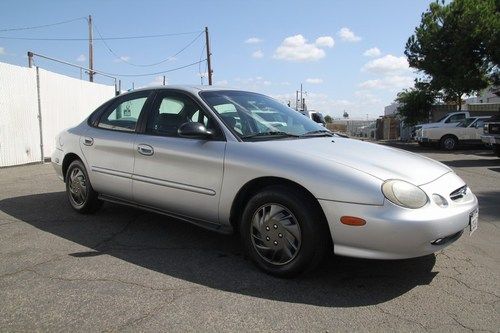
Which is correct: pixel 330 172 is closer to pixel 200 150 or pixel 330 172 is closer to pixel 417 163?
pixel 417 163

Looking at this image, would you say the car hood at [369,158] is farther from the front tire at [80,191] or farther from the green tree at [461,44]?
the green tree at [461,44]

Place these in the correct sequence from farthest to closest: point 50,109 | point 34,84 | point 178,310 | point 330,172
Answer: point 50,109 → point 34,84 → point 330,172 → point 178,310

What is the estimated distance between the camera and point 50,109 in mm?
12891

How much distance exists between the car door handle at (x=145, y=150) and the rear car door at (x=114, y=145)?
143mm

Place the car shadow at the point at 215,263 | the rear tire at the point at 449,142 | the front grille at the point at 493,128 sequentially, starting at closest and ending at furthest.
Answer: the car shadow at the point at 215,263
the front grille at the point at 493,128
the rear tire at the point at 449,142

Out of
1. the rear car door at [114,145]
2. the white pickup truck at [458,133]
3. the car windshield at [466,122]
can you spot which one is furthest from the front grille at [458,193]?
the car windshield at [466,122]

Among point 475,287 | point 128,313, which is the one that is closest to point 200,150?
point 128,313

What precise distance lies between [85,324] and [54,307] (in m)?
0.39

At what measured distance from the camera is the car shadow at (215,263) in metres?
3.69

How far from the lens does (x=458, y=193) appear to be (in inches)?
158

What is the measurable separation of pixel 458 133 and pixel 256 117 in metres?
19.7

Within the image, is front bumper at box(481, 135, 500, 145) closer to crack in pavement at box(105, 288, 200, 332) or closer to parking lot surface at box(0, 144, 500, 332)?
parking lot surface at box(0, 144, 500, 332)

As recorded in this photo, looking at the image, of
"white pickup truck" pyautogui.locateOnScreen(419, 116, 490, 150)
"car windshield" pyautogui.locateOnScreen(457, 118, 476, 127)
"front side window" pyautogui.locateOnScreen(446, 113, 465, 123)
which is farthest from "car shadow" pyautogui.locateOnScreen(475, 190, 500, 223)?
"front side window" pyautogui.locateOnScreen(446, 113, 465, 123)

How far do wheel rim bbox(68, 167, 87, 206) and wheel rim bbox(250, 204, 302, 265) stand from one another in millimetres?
2733
